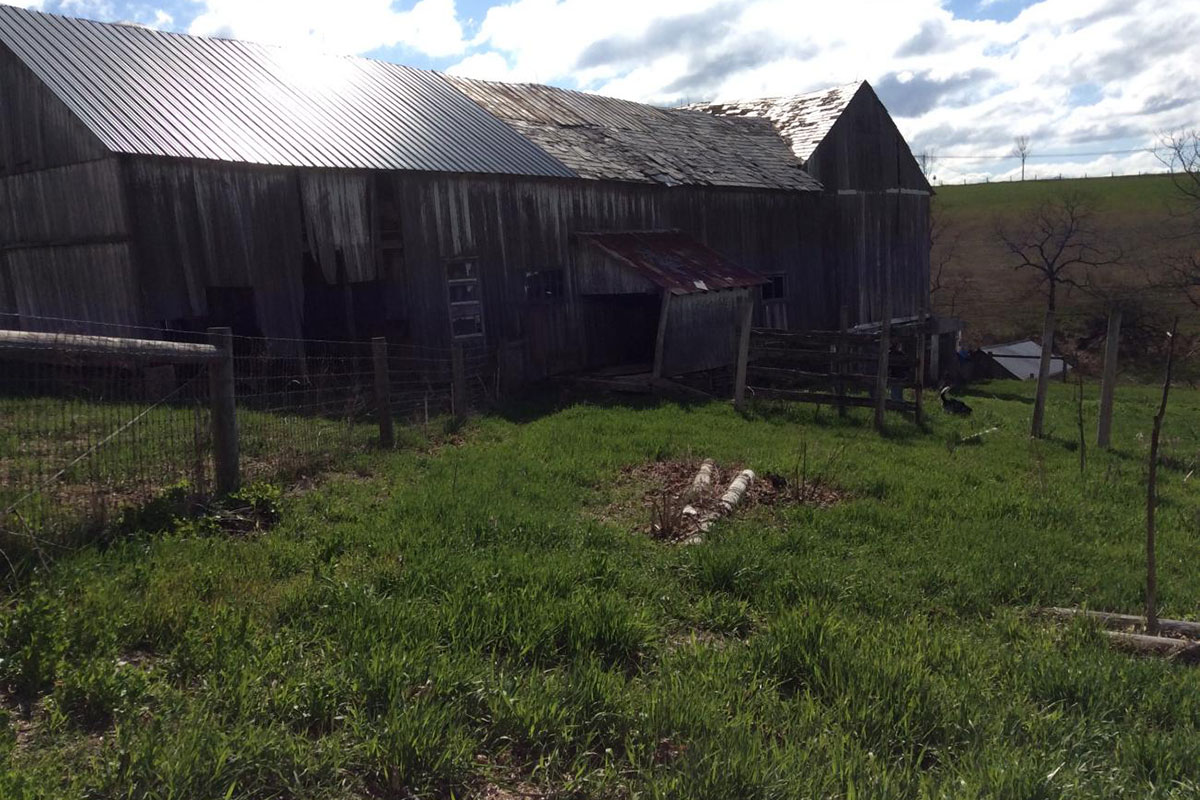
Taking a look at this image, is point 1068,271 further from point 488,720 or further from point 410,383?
point 488,720

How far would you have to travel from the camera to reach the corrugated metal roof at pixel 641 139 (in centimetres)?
1986

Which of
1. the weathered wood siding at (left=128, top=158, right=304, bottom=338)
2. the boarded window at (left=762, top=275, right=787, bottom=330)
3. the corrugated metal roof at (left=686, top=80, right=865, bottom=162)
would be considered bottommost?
the boarded window at (left=762, top=275, right=787, bottom=330)

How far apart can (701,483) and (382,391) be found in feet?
11.6

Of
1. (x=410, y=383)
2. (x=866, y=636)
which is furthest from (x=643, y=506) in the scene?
(x=410, y=383)

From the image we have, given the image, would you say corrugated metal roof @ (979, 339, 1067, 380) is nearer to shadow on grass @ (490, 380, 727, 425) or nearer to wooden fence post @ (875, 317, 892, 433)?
wooden fence post @ (875, 317, 892, 433)

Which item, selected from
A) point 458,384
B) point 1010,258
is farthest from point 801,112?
point 1010,258

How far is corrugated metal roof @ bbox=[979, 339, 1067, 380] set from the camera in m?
34.6

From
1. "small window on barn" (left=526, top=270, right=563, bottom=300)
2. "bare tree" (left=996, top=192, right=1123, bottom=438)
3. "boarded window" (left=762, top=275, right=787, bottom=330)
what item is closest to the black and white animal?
"boarded window" (left=762, top=275, right=787, bottom=330)

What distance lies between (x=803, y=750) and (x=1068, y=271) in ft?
182

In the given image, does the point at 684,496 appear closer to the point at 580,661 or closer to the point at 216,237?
the point at 580,661

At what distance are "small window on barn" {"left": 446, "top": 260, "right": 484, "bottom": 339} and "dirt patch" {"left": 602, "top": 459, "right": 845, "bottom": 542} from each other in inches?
301

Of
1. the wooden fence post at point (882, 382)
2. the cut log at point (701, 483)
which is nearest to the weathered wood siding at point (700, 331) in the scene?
the wooden fence post at point (882, 382)

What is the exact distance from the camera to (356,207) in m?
14.8

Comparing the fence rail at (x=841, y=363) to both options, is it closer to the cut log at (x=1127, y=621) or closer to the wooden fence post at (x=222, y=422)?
the cut log at (x=1127, y=621)
